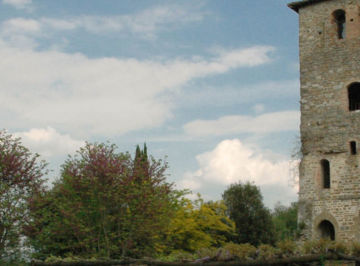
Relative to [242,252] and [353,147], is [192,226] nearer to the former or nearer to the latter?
[353,147]

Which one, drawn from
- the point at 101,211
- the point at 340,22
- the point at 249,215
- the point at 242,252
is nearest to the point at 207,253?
the point at 242,252

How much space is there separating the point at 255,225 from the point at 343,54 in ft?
62.3

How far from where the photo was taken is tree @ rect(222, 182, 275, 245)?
132 feet

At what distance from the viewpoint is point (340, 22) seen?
85.7 ft

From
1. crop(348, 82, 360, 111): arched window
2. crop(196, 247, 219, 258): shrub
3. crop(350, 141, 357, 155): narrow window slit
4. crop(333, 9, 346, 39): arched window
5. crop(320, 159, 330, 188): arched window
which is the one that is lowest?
crop(196, 247, 219, 258): shrub

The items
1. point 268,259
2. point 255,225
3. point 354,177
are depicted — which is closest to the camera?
point 268,259

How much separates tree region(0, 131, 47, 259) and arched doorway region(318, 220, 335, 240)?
12900 mm

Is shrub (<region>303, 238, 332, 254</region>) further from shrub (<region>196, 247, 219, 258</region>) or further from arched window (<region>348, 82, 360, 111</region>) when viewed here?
arched window (<region>348, 82, 360, 111</region>)

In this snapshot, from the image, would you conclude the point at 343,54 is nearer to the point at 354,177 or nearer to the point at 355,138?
the point at 355,138

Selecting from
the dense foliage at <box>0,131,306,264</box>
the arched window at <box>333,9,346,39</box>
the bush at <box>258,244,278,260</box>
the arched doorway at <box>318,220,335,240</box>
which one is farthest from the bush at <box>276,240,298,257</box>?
the arched window at <box>333,9,346,39</box>

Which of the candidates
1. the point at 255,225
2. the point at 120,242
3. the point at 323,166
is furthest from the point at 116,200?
the point at 255,225

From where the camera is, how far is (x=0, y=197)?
59.2 feet

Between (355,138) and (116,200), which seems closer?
(116,200)

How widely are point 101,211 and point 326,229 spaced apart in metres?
11.1
